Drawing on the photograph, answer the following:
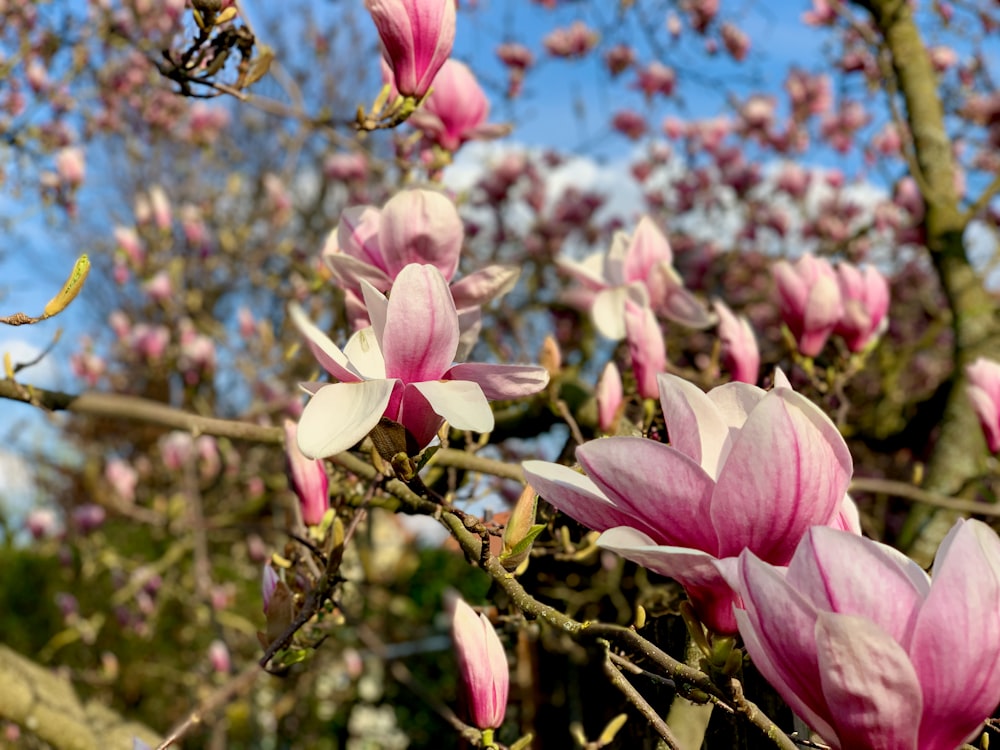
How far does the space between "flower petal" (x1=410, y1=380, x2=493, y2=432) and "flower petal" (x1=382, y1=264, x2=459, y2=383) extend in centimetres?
2

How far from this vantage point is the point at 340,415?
0.70 m

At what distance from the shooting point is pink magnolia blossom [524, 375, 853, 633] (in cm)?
59

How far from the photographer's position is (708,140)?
6230mm

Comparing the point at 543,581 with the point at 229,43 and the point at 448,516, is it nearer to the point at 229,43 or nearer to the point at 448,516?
the point at 448,516

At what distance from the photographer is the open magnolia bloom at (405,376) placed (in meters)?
0.68

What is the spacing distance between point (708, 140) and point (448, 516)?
5.91 meters

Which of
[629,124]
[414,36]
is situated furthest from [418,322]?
[629,124]

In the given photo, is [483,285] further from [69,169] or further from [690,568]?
[69,169]

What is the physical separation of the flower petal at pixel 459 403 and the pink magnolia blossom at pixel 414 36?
54cm

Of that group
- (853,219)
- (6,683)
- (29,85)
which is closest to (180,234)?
(29,85)

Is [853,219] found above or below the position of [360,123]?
below

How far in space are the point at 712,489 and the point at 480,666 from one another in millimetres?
341

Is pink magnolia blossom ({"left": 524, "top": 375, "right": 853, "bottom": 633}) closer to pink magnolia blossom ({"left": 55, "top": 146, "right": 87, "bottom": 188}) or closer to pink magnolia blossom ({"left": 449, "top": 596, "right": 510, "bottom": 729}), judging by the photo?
pink magnolia blossom ({"left": 449, "top": 596, "right": 510, "bottom": 729})

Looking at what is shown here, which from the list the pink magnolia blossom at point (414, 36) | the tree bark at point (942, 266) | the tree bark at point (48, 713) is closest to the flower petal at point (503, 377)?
the pink magnolia blossom at point (414, 36)
